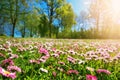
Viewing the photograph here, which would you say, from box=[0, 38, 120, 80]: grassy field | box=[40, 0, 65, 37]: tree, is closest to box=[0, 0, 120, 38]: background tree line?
box=[40, 0, 65, 37]: tree

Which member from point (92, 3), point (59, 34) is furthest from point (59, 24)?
point (92, 3)

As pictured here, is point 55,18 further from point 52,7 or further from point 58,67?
point 58,67

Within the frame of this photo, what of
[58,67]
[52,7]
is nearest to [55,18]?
[52,7]

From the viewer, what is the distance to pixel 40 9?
5925 centimetres

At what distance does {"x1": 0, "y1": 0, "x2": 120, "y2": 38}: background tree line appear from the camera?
47688 mm

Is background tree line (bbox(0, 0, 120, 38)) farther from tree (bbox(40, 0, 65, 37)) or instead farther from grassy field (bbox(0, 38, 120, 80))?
grassy field (bbox(0, 38, 120, 80))

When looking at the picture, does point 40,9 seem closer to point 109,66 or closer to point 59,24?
point 59,24

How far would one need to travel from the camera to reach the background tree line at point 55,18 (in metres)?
47.7

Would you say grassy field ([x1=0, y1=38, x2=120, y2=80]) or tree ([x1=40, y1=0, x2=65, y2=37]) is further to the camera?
tree ([x1=40, y1=0, x2=65, y2=37])

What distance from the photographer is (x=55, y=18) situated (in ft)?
195

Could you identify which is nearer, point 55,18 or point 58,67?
point 58,67

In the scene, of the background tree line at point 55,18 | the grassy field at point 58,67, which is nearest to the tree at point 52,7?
the background tree line at point 55,18

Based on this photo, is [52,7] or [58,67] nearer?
[58,67]

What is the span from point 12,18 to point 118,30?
17.8 meters
